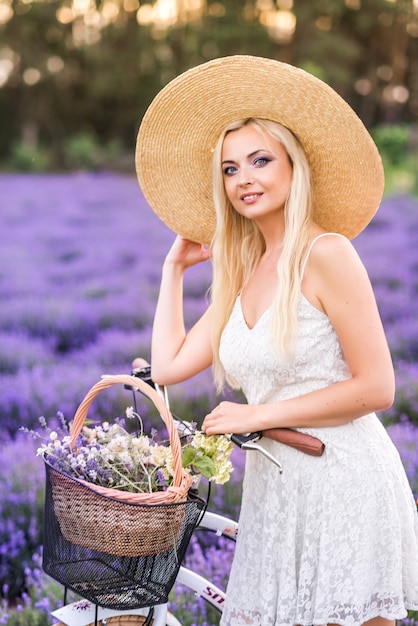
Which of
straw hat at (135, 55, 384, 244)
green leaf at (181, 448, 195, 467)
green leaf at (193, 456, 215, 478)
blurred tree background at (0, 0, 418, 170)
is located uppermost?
blurred tree background at (0, 0, 418, 170)

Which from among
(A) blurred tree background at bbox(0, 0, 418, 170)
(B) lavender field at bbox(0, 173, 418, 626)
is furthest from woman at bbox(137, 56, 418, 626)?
(A) blurred tree background at bbox(0, 0, 418, 170)

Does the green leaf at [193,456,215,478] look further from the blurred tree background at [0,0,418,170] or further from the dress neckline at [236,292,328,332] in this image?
the blurred tree background at [0,0,418,170]

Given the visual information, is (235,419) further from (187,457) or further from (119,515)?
(119,515)

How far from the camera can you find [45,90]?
2778 cm

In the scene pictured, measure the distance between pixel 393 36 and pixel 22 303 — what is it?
74.9 ft

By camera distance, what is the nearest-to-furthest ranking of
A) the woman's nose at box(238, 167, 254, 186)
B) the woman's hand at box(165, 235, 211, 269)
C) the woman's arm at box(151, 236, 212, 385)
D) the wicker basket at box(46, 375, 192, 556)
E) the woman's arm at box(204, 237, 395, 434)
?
1. the wicker basket at box(46, 375, 192, 556)
2. the woman's arm at box(204, 237, 395, 434)
3. the woman's nose at box(238, 167, 254, 186)
4. the woman's arm at box(151, 236, 212, 385)
5. the woman's hand at box(165, 235, 211, 269)

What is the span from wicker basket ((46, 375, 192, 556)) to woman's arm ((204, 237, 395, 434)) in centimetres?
27

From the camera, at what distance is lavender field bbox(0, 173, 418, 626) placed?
12.3 feet

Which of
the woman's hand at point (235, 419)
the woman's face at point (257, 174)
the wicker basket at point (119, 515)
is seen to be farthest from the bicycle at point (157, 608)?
the woman's face at point (257, 174)

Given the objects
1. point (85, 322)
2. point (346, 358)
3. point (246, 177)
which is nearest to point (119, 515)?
point (346, 358)

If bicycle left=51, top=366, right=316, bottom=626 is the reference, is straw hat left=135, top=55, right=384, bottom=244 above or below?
above

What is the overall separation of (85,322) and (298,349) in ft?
15.9

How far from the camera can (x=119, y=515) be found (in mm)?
1782

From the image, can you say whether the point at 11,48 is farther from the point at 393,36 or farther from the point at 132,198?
the point at 132,198
